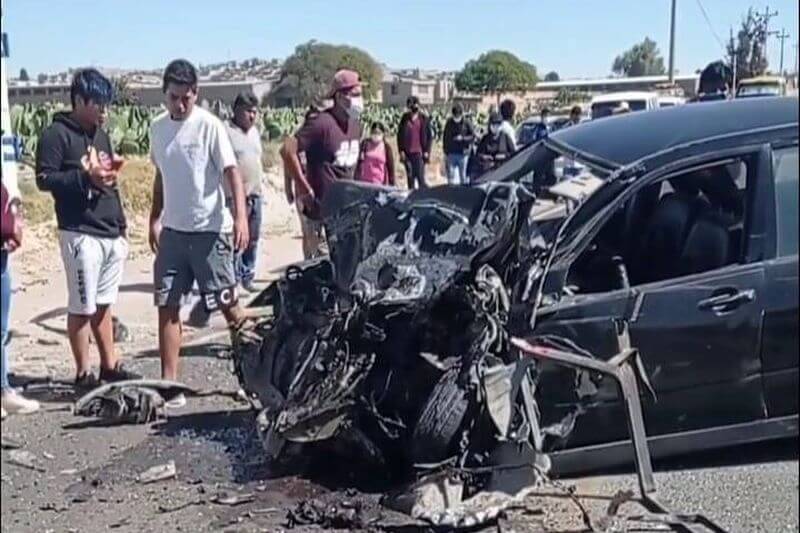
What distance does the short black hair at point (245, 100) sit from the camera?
8117mm

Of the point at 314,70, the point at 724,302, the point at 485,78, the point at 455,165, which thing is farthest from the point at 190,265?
the point at 314,70

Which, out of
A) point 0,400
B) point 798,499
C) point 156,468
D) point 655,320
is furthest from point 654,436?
point 0,400

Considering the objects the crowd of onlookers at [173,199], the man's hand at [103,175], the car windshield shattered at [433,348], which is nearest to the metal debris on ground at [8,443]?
the man's hand at [103,175]

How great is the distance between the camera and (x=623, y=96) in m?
12.7

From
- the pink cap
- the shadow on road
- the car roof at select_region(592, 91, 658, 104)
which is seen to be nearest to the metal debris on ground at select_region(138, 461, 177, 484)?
the shadow on road

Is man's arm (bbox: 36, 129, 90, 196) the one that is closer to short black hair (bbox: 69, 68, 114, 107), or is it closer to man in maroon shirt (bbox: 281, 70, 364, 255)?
short black hair (bbox: 69, 68, 114, 107)

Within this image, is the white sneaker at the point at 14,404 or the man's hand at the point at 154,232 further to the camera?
the man's hand at the point at 154,232

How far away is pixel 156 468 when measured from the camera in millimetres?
4781

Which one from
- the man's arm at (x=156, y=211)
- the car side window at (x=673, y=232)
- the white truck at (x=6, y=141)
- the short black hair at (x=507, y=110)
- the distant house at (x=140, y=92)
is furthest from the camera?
the short black hair at (x=507, y=110)

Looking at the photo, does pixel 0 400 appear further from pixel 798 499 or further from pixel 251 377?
pixel 251 377

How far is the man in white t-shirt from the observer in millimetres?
5539

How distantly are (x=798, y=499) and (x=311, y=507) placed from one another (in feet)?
9.74

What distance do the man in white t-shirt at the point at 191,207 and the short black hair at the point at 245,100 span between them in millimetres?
2354

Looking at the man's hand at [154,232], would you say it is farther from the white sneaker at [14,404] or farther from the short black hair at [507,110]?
the short black hair at [507,110]
